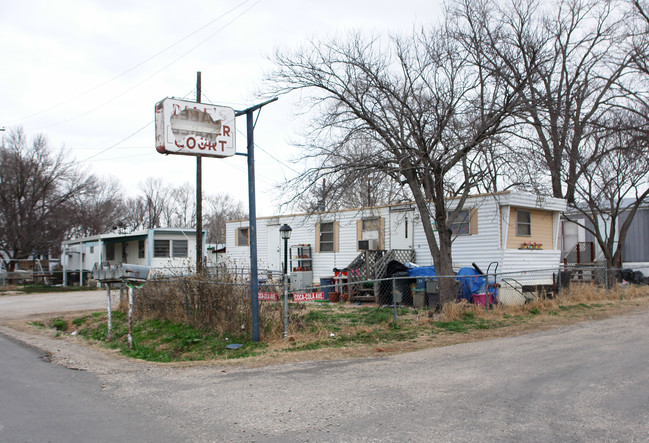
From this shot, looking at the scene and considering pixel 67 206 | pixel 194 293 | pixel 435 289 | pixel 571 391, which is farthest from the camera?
pixel 67 206

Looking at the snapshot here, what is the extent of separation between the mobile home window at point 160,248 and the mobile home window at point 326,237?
10.2 metres

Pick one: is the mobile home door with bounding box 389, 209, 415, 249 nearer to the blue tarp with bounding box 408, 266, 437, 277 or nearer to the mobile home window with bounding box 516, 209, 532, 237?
the blue tarp with bounding box 408, 266, 437, 277

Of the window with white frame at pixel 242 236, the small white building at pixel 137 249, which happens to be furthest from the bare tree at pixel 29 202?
the window with white frame at pixel 242 236

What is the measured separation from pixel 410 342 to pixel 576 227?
21668mm

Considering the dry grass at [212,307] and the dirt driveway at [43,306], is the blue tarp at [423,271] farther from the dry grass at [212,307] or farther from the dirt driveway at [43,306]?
the dirt driveway at [43,306]

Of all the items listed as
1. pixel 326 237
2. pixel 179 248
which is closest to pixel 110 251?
pixel 179 248

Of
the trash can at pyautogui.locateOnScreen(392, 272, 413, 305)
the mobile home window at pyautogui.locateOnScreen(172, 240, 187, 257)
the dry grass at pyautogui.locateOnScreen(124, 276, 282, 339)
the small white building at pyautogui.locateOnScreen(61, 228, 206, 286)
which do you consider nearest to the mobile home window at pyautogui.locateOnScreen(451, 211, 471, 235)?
the trash can at pyautogui.locateOnScreen(392, 272, 413, 305)

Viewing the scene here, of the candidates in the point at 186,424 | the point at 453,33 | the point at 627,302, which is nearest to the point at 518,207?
the point at 627,302

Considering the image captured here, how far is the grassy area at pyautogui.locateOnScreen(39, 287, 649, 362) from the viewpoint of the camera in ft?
30.7

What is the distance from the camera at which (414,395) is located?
5953mm

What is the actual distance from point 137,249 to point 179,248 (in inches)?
107

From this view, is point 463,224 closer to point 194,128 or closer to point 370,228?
point 370,228

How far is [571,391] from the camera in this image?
5953 millimetres

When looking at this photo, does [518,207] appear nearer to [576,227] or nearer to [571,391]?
[571,391]
